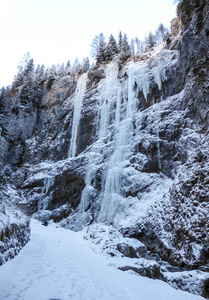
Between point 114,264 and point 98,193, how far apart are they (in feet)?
33.2

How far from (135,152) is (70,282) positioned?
12.4 metres

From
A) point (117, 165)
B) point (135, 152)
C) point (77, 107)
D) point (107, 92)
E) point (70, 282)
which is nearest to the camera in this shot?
point (70, 282)

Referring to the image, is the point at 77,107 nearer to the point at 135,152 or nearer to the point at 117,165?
the point at 117,165

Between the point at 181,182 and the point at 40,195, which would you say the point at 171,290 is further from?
the point at 40,195

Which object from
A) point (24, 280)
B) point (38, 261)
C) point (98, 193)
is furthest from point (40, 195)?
point (24, 280)

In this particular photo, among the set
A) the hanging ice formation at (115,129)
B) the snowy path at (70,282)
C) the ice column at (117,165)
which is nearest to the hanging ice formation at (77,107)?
the hanging ice formation at (115,129)

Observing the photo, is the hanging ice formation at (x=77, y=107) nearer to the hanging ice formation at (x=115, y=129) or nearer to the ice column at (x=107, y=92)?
the hanging ice formation at (x=115, y=129)

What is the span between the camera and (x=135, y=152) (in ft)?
54.5

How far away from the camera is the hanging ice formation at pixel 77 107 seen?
83.4ft

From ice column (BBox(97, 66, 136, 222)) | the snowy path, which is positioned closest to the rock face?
ice column (BBox(97, 66, 136, 222))

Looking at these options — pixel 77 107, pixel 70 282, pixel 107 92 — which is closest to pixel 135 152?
pixel 107 92

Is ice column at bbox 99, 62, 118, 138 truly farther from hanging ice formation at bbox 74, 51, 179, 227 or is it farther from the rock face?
the rock face

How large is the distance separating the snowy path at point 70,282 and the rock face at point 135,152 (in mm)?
2220

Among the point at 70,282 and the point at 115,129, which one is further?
the point at 115,129
